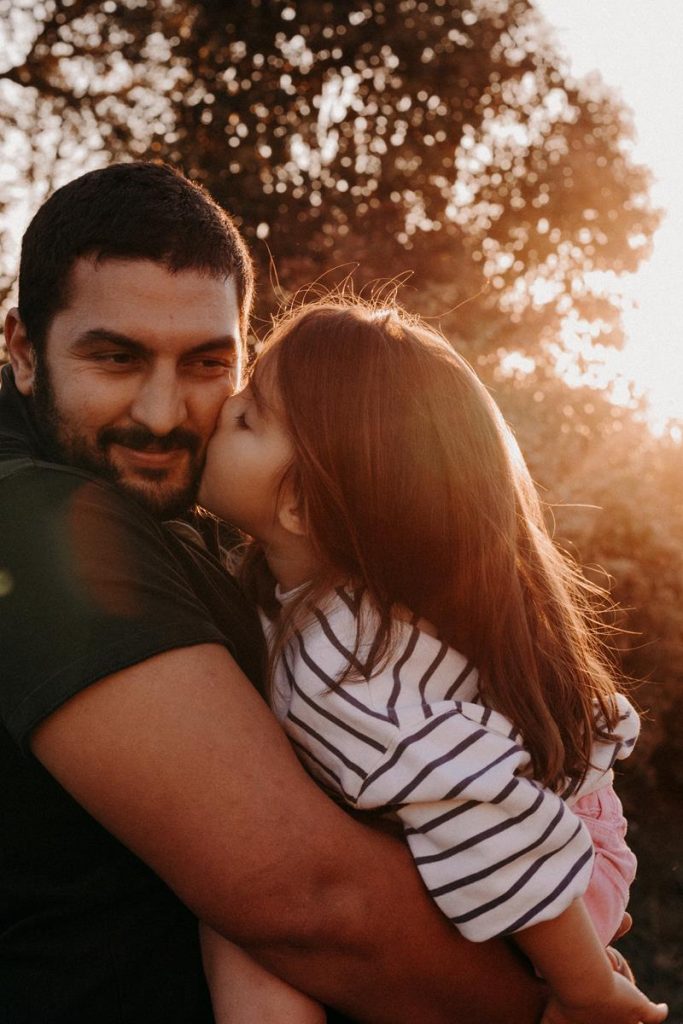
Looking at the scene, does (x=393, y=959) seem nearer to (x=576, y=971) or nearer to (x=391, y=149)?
(x=576, y=971)

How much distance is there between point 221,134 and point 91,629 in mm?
8393

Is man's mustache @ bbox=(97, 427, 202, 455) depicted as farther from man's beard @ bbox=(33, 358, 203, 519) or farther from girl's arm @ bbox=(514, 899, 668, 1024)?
girl's arm @ bbox=(514, 899, 668, 1024)

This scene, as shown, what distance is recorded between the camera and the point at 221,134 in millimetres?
9148

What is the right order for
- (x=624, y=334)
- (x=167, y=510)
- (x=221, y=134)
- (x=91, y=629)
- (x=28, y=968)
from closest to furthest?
(x=91, y=629)
(x=28, y=968)
(x=167, y=510)
(x=221, y=134)
(x=624, y=334)

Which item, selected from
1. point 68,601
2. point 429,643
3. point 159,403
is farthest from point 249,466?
point 68,601

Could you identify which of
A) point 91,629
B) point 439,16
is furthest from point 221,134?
point 91,629

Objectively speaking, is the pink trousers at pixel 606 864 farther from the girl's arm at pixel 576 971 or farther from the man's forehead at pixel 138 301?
the man's forehead at pixel 138 301

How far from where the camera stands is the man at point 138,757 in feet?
5.34

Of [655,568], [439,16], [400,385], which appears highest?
[439,16]

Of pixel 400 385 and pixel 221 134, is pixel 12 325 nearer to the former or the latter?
pixel 400 385

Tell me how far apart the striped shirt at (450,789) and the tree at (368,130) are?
6.84 meters

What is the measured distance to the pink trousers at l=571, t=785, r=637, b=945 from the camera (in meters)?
2.22

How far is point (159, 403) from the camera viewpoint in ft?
7.84

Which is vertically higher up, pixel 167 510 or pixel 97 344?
pixel 97 344
